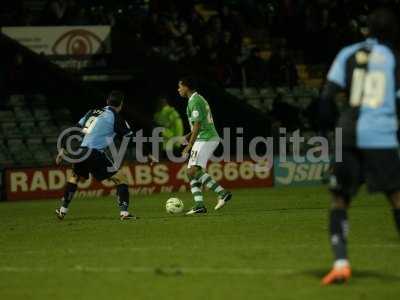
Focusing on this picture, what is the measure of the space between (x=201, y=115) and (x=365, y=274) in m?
7.50

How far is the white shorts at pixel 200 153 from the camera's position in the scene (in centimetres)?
1611

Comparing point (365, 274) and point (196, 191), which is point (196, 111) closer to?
point (196, 191)

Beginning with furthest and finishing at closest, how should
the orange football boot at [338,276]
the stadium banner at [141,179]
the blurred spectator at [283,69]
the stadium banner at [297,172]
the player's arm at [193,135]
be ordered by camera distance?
1. the blurred spectator at [283,69]
2. the stadium banner at [297,172]
3. the stadium banner at [141,179]
4. the player's arm at [193,135]
5. the orange football boot at [338,276]

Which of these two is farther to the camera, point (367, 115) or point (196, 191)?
point (196, 191)

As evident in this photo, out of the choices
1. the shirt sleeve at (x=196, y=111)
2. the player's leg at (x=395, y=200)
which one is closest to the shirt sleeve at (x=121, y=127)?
the shirt sleeve at (x=196, y=111)

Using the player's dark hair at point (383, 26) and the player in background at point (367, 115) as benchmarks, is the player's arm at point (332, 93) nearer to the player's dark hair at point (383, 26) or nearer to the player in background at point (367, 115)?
the player in background at point (367, 115)

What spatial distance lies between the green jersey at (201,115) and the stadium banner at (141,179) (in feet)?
22.5

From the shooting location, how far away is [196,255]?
10.4 meters

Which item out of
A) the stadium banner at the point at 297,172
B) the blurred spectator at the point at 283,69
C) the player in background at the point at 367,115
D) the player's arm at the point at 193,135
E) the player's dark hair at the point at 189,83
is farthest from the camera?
the blurred spectator at the point at 283,69

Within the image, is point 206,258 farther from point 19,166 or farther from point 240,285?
point 19,166

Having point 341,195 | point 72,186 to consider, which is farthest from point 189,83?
point 341,195

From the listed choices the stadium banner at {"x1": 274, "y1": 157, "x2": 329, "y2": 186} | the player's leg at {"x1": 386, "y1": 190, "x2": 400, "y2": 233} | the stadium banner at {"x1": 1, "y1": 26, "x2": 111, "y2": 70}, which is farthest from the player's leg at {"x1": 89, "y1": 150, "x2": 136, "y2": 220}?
the stadium banner at {"x1": 274, "y1": 157, "x2": 329, "y2": 186}

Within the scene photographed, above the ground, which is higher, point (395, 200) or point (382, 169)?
point (382, 169)

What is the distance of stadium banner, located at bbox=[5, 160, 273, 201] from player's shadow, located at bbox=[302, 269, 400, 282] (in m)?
14.0
